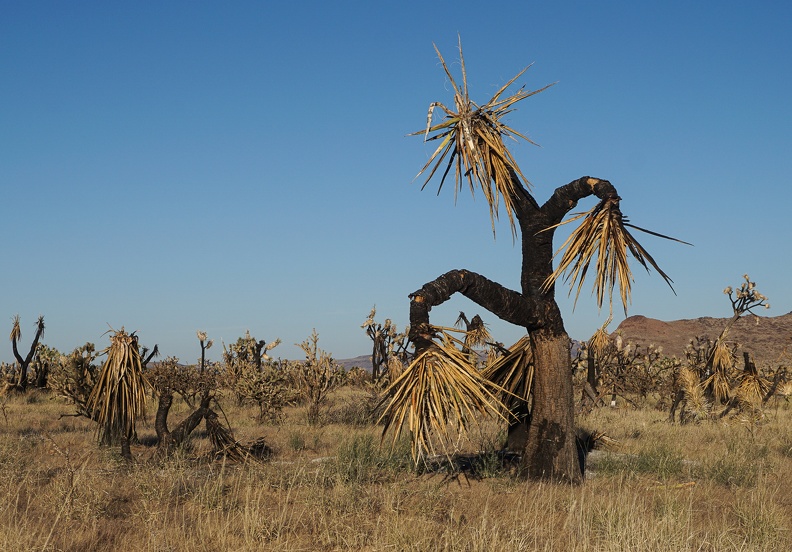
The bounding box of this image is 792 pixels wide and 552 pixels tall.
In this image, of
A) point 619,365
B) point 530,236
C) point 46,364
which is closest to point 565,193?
point 530,236

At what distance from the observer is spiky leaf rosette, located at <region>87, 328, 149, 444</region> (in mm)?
11594

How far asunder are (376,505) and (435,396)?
59.6 inches

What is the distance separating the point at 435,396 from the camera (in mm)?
7426

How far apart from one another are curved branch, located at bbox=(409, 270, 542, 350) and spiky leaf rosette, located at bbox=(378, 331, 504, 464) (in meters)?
0.33

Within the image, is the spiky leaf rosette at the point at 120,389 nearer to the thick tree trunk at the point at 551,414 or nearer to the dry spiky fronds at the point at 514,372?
the dry spiky fronds at the point at 514,372

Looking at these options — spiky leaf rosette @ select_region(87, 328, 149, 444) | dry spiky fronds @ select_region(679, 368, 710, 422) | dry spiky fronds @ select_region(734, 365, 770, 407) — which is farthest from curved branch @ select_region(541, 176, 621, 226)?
dry spiky fronds @ select_region(734, 365, 770, 407)

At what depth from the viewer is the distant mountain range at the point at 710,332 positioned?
211ft

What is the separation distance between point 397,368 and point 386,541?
13693 millimetres

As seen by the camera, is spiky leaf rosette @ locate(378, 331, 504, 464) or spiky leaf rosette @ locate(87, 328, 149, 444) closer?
spiky leaf rosette @ locate(378, 331, 504, 464)

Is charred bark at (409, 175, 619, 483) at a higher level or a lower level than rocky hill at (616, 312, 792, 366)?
lower

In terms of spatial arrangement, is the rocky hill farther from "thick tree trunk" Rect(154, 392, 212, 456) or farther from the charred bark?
"thick tree trunk" Rect(154, 392, 212, 456)

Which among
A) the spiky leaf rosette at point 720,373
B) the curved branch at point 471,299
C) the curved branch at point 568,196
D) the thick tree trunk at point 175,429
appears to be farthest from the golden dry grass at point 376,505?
the spiky leaf rosette at point 720,373

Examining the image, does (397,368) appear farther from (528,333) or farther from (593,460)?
(528,333)

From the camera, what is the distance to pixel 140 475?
8758 millimetres
